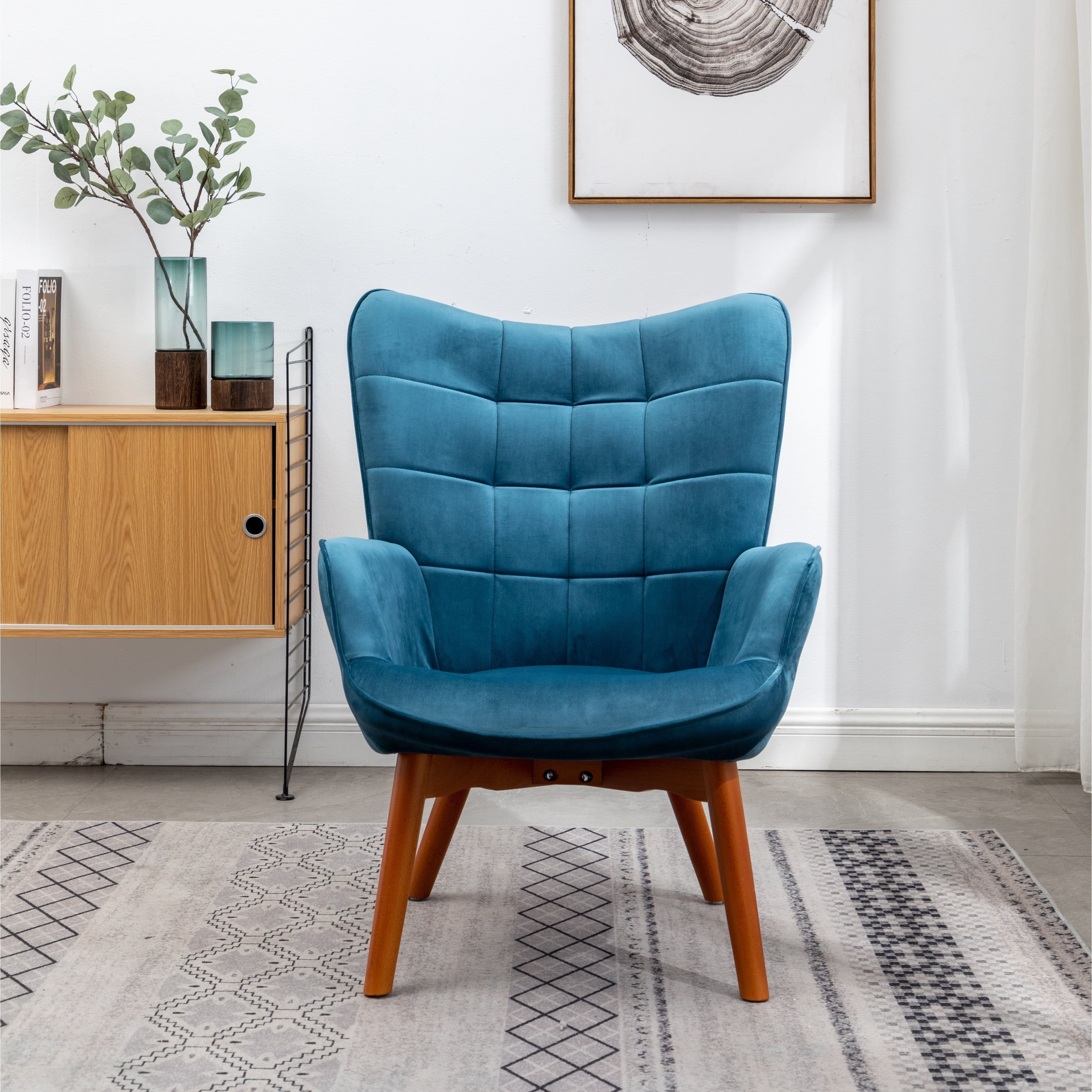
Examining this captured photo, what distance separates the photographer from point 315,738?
2449 mm

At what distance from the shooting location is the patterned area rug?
1.33 metres

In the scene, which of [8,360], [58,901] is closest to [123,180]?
[8,360]

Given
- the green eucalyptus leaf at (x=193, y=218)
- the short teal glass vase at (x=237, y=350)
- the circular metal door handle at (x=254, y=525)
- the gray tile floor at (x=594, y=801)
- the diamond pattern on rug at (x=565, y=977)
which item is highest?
the green eucalyptus leaf at (x=193, y=218)

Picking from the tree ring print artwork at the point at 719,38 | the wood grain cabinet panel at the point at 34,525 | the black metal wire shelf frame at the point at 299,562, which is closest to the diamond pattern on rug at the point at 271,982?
the black metal wire shelf frame at the point at 299,562

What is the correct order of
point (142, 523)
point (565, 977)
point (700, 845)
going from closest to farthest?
point (565, 977), point (700, 845), point (142, 523)

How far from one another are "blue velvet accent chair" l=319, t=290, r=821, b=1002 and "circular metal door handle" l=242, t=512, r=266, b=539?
50 cm

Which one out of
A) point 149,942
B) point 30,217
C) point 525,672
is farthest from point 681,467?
point 30,217

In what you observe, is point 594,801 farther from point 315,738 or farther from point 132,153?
point 132,153

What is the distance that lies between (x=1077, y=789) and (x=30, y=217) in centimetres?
235

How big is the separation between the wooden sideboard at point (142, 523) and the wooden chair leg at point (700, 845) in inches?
33.5

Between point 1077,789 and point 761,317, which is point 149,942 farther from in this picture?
point 1077,789

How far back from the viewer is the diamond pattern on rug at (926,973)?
4.34 feet

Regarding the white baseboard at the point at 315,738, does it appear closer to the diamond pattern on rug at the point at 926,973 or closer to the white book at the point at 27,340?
the diamond pattern on rug at the point at 926,973

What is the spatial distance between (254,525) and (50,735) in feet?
2.40
